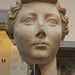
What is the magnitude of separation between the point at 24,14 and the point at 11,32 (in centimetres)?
16

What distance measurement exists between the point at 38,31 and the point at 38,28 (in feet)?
0.06

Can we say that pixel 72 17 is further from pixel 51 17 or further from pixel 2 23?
pixel 51 17

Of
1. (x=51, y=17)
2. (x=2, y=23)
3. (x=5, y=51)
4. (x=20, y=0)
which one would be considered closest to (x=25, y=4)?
(x=20, y=0)

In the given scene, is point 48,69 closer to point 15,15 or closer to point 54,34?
point 54,34

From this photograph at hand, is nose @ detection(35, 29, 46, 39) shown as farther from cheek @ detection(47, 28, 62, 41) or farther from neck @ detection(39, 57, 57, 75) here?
neck @ detection(39, 57, 57, 75)

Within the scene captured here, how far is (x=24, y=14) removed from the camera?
1016 millimetres

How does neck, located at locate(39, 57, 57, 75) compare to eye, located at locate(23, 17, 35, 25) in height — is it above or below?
below

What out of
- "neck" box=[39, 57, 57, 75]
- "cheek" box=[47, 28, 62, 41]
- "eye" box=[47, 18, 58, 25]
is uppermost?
"eye" box=[47, 18, 58, 25]

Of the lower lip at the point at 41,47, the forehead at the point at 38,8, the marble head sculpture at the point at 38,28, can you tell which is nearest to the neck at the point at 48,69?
the marble head sculpture at the point at 38,28

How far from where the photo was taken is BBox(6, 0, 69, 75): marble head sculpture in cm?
96

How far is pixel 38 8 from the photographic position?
1005 mm

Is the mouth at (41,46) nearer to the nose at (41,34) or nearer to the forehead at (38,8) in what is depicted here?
the nose at (41,34)

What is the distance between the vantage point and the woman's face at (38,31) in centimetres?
95

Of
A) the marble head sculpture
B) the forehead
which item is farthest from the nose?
the forehead
